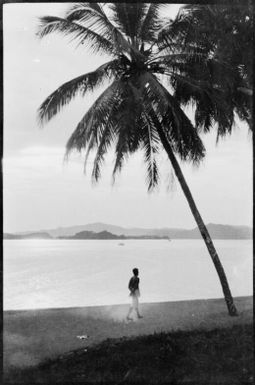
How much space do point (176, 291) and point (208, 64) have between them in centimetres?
912

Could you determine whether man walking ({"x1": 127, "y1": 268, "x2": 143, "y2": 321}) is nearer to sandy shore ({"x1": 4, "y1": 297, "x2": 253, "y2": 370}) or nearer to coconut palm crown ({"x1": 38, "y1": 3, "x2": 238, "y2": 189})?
sandy shore ({"x1": 4, "y1": 297, "x2": 253, "y2": 370})

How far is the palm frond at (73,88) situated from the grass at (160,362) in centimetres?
419

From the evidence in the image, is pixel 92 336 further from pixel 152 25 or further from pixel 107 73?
pixel 152 25

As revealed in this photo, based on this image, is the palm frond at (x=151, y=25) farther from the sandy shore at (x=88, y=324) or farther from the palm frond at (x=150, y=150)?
the sandy shore at (x=88, y=324)

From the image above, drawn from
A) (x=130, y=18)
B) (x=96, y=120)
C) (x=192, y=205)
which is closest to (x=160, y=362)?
(x=192, y=205)

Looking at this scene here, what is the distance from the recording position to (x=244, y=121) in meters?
8.52

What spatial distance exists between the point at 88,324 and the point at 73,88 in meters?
4.51

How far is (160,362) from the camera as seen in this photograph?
253 inches

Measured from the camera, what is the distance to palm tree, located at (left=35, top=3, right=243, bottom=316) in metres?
8.16

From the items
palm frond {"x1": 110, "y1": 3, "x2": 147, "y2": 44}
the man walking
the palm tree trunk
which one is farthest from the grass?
palm frond {"x1": 110, "y1": 3, "x2": 147, "y2": 44}

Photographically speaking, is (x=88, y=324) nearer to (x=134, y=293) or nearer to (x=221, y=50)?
(x=134, y=293)

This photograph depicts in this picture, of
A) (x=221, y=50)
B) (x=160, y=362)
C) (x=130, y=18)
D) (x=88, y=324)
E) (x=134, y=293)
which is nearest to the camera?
(x=160, y=362)

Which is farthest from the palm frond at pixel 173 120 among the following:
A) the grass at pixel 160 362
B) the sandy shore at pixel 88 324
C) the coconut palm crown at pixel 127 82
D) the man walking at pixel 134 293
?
the grass at pixel 160 362

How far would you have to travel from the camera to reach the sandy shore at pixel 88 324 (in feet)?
24.3
